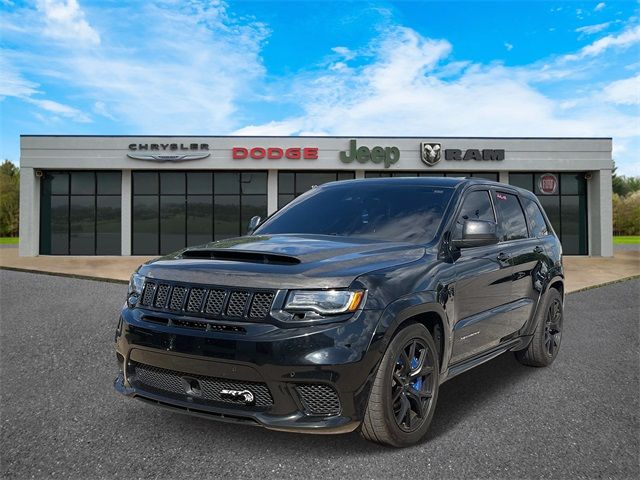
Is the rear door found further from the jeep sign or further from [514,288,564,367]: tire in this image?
the jeep sign

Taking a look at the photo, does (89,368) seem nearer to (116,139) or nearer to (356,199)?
(356,199)

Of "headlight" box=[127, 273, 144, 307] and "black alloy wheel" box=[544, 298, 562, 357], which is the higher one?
"headlight" box=[127, 273, 144, 307]

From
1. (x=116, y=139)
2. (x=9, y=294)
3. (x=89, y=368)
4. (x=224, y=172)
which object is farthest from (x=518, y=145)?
(x=89, y=368)

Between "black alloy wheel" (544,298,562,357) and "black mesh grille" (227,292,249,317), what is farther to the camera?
"black alloy wheel" (544,298,562,357)

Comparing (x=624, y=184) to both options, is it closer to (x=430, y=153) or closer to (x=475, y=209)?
(x=430, y=153)

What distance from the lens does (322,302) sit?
3.09m

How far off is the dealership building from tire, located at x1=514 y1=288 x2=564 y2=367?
22096mm

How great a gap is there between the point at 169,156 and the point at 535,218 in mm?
24280

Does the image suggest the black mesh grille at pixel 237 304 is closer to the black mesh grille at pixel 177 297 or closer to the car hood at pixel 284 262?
the car hood at pixel 284 262

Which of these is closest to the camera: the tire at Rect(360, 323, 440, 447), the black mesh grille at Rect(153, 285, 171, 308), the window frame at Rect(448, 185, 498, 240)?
the tire at Rect(360, 323, 440, 447)

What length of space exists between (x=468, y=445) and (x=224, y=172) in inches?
1053

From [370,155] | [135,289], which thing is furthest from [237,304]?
[370,155]

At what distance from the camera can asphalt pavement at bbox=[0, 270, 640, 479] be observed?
10.5 ft

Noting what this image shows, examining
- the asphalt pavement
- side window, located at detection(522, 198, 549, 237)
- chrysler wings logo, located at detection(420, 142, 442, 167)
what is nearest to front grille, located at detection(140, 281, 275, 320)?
the asphalt pavement
